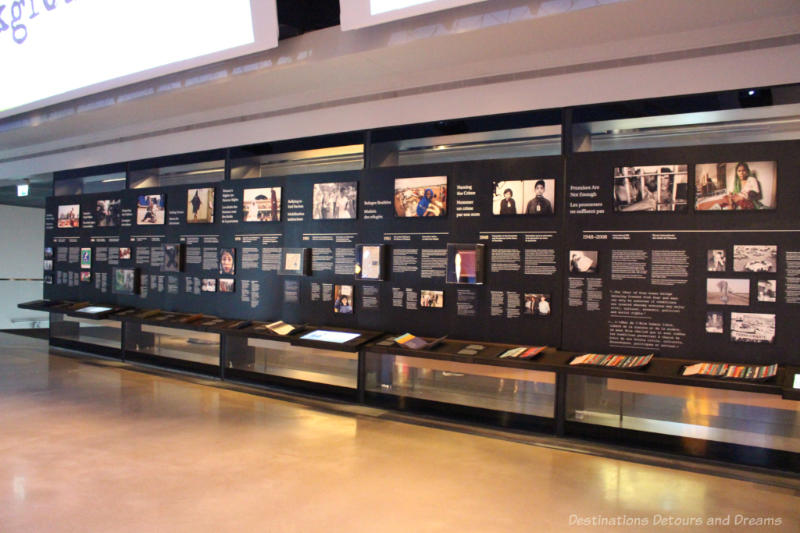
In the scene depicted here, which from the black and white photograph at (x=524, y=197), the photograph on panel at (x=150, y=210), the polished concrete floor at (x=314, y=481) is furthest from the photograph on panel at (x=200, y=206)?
the black and white photograph at (x=524, y=197)

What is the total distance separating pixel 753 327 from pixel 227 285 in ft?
20.1

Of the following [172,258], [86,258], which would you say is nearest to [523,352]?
[172,258]

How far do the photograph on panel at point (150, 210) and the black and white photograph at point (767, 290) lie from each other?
25.1 feet

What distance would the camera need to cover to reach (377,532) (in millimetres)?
3521

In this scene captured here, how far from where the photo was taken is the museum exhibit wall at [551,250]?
4.76 meters

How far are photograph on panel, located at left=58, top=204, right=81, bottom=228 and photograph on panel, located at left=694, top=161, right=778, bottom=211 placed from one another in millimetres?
9646

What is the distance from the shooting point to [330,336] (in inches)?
255

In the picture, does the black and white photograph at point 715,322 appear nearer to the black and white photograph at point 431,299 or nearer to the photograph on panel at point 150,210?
the black and white photograph at point 431,299

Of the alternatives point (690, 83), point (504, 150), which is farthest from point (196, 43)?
point (690, 83)

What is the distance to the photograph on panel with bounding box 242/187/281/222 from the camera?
7.53m

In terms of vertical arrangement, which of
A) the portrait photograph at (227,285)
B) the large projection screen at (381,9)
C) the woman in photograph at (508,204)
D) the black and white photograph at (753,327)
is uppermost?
the large projection screen at (381,9)

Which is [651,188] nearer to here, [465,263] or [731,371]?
[731,371]

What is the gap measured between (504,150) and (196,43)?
11.2ft

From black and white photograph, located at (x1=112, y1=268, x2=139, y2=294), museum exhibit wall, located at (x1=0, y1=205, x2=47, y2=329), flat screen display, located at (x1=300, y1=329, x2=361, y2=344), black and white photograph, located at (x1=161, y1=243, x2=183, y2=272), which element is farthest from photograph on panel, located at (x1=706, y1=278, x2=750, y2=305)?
museum exhibit wall, located at (x1=0, y1=205, x2=47, y2=329)
